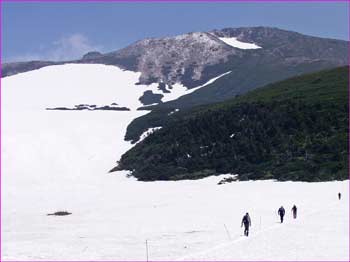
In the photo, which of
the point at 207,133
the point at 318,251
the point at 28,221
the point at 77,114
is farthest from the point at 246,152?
the point at 77,114

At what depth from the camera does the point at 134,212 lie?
48812 mm

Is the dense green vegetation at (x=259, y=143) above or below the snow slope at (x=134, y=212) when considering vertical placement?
above

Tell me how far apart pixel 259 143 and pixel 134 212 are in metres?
37.1

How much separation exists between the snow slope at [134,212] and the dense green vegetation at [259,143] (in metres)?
4.62

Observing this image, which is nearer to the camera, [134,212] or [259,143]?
[134,212]

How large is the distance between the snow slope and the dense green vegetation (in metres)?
4.62

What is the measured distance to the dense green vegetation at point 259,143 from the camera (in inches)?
2830

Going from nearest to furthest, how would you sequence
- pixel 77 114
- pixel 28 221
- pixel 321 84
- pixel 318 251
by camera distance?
pixel 318 251
pixel 28 221
pixel 321 84
pixel 77 114

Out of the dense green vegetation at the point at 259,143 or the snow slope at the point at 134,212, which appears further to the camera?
the dense green vegetation at the point at 259,143

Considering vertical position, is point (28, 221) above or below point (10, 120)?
below

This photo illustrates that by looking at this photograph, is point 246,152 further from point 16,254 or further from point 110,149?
point 16,254

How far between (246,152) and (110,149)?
101 ft

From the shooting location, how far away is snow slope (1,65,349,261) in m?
28.7

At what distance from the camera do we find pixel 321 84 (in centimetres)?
11856
